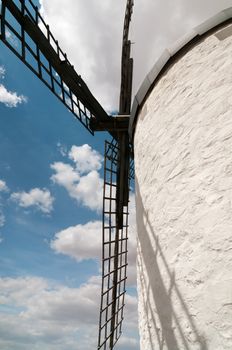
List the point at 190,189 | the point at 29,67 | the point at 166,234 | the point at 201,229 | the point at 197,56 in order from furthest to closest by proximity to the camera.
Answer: the point at 29,67 → the point at 197,56 → the point at 166,234 → the point at 190,189 → the point at 201,229

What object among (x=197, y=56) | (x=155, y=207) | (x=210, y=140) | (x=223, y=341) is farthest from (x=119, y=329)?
(x=197, y=56)

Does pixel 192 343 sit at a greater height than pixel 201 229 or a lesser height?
lesser

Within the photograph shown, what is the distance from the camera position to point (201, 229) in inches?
102

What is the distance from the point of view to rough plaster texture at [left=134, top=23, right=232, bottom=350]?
2.40m

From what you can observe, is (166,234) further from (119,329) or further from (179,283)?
(119,329)

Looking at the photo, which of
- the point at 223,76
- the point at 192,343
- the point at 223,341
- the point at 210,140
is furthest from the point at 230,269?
the point at 223,76

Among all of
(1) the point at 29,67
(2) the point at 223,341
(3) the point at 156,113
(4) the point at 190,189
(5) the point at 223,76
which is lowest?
(2) the point at 223,341

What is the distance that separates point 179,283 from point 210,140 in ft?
4.57

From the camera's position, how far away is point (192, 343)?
2461 mm

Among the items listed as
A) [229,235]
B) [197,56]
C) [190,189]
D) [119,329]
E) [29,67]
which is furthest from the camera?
[119,329]

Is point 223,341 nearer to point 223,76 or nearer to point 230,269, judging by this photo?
point 230,269

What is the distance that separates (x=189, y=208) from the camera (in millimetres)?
2766

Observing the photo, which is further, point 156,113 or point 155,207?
point 156,113

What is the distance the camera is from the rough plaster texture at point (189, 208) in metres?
2.40
